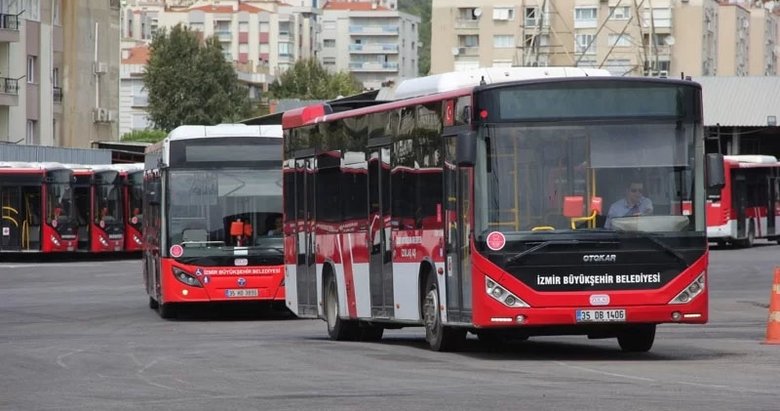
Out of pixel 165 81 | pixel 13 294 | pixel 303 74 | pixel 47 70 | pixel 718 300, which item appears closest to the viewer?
pixel 718 300

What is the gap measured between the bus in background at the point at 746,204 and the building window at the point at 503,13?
79.1 metres

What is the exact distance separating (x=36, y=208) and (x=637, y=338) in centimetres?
4164

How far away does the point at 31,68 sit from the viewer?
80438 millimetres

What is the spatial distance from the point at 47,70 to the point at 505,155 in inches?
2641

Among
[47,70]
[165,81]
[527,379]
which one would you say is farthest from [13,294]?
[165,81]

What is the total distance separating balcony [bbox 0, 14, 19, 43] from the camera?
7600 cm

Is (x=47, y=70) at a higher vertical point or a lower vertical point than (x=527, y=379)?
higher

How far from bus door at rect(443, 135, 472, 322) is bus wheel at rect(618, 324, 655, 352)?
186 cm

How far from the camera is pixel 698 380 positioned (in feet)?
46.9

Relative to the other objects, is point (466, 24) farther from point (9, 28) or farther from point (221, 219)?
point (221, 219)

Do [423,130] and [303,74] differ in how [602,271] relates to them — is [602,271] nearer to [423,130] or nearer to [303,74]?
[423,130]

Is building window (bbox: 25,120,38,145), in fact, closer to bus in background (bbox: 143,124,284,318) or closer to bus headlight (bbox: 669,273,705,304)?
bus in background (bbox: 143,124,284,318)

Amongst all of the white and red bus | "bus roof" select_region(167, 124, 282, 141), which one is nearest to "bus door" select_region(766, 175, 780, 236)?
"bus roof" select_region(167, 124, 282, 141)

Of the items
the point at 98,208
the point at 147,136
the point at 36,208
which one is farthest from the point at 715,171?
the point at 147,136
